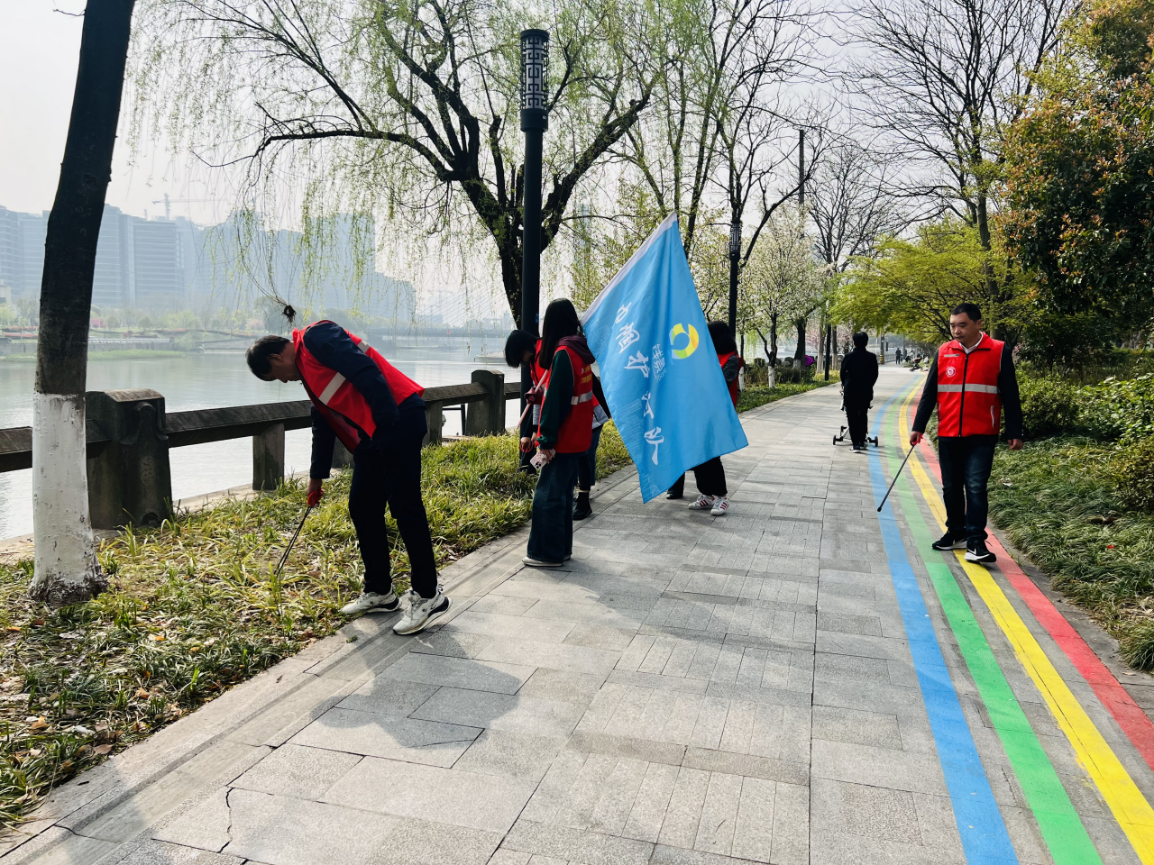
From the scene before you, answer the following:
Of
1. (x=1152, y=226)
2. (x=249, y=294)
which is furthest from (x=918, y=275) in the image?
(x=249, y=294)

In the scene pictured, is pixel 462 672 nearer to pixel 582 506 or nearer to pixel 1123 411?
pixel 582 506

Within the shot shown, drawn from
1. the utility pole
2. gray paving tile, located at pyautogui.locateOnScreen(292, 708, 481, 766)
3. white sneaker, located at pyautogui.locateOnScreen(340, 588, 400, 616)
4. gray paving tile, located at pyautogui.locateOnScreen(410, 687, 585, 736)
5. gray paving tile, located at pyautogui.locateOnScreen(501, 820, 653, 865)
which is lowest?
gray paving tile, located at pyautogui.locateOnScreen(501, 820, 653, 865)

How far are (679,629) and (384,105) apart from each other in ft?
30.2

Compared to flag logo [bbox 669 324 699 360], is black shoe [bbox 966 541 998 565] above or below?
below

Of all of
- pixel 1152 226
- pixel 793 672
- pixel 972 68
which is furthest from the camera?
pixel 972 68

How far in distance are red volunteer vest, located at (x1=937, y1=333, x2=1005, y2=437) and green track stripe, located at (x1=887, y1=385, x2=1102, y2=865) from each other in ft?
3.89

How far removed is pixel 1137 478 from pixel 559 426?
485cm

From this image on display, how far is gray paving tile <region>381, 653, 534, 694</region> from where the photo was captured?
384cm

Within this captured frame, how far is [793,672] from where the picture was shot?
13.3 ft

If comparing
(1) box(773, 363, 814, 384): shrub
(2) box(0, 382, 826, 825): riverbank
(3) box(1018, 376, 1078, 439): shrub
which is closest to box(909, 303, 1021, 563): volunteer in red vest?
(2) box(0, 382, 826, 825): riverbank

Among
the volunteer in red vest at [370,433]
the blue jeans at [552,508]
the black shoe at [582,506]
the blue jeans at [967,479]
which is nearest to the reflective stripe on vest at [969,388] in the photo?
the blue jeans at [967,479]

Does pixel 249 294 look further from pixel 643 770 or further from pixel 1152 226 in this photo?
pixel 1152 226

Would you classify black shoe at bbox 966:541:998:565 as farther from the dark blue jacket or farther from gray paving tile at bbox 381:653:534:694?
the dark blue jacket

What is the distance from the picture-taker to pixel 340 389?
444 cm
